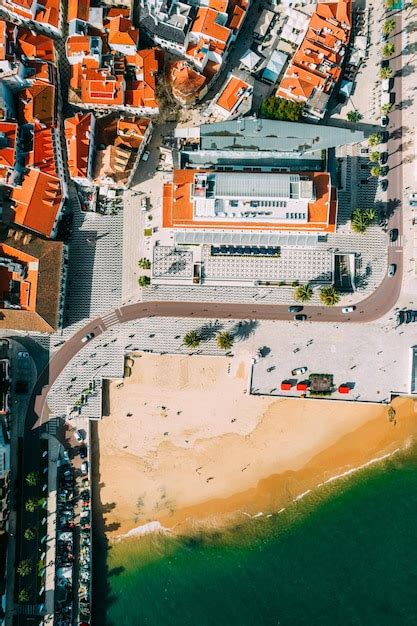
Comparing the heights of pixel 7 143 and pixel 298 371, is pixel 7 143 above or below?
above

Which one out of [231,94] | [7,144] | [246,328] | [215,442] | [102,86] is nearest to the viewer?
[7,144]

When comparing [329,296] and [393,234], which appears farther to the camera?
[393,234]

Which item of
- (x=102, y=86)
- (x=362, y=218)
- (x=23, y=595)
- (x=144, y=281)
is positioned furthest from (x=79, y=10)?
(x=23, y=595)

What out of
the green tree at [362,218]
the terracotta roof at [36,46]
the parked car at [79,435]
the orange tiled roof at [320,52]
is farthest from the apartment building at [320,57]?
the parked car at [79,435]

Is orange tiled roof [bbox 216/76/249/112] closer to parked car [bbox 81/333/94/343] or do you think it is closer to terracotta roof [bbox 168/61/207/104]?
terracotta roof [bbox 168/61/207/104]

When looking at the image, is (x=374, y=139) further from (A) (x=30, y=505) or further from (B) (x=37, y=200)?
(A) (x=30, y=505)

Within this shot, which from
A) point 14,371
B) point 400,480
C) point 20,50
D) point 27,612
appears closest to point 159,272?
point 14,371

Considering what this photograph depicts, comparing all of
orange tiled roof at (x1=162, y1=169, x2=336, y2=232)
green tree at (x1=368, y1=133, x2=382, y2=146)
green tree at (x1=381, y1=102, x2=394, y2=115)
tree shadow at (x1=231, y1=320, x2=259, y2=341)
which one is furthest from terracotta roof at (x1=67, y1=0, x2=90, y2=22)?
tree shadow at (x1=231, y1=320, x2=259, y2=341)
